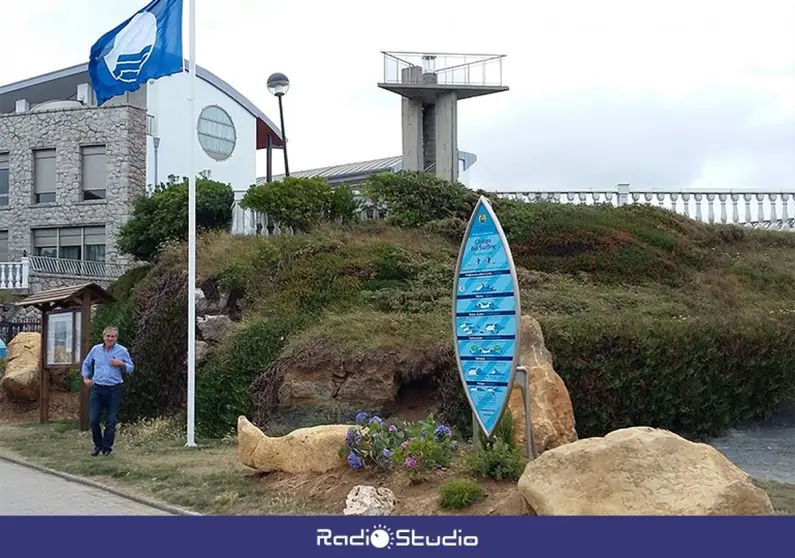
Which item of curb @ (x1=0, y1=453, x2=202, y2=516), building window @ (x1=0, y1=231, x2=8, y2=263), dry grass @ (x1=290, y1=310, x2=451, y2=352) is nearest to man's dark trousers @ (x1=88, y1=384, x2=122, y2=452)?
curb @ (x1=0, y1=453, x2=202, y2=516)

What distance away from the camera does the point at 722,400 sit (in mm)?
11789

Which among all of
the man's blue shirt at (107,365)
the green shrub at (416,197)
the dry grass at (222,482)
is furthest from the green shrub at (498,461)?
the green shrub at (416,197)

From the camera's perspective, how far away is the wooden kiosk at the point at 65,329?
1421cm

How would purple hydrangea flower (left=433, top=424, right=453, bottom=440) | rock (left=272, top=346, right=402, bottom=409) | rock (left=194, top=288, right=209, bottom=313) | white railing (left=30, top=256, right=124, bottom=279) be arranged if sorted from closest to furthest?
purple hydrangea flower (left=433, top=424, right=453, bottom=440) < rock (left=272, top=346, right=402, bottom=409) < rock (left=194, top=288, right=209, bottom=313) < white railing (left=30, top=256, right=124, bottom=279)

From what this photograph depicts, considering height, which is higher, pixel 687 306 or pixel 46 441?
pixel 687 306

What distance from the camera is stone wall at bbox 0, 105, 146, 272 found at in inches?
1240

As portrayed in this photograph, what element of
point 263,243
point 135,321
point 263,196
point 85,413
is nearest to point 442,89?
point 263,196

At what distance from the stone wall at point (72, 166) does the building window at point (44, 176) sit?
0.22m

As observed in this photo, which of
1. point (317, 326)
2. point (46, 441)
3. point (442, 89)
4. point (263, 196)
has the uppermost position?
point (442, 89)

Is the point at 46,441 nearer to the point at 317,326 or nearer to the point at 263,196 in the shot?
the point at 317,326

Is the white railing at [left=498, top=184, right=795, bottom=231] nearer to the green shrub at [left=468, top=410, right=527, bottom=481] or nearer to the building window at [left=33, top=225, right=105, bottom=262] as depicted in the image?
the green shrub at [left=468, top=410, right=527, bottom=481]

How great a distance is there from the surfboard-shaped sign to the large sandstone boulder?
1119cm

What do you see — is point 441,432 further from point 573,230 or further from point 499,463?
point 573,230

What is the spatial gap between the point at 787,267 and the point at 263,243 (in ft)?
32.4
